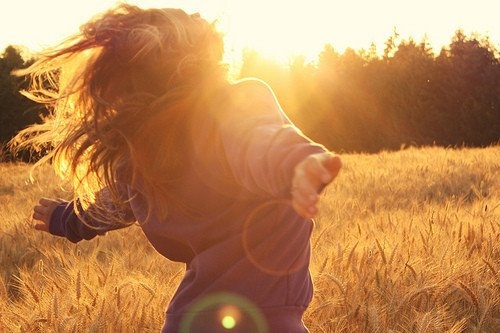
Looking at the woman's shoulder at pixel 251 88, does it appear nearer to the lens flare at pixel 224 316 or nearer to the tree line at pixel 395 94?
the lens flare at pixel 224 316

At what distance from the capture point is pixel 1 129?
20.9m

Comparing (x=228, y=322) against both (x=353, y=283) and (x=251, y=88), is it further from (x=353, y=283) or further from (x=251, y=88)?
(x=353, y=283)

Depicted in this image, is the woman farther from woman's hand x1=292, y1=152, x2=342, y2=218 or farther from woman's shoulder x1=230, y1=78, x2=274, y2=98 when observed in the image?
woman's hand x1=292, y1=152, x2=342, y2=218

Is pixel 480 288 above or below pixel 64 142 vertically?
below

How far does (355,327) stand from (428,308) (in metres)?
0.29

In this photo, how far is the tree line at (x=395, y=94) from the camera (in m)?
23.4

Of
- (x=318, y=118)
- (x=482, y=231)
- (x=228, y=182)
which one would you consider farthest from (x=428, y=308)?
(x=318, y=118)

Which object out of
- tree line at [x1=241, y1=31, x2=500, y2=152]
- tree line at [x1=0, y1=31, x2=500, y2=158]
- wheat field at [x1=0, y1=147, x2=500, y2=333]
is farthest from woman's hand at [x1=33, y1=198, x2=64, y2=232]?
tree line at [x1=241, y1=31, x2=500, y2=152]

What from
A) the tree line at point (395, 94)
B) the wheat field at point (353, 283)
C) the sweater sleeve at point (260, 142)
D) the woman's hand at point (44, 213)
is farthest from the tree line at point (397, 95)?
the sweater sleeve at point (260, 142)

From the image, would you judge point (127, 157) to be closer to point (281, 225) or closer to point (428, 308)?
point (281, 225)

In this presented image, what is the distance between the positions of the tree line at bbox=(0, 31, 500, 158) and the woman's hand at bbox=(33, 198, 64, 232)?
20753mm

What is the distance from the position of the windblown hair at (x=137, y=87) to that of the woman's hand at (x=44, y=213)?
0.47 m

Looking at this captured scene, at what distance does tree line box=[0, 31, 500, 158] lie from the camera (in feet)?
76.7

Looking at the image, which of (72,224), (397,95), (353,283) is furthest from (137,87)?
(397,95)
